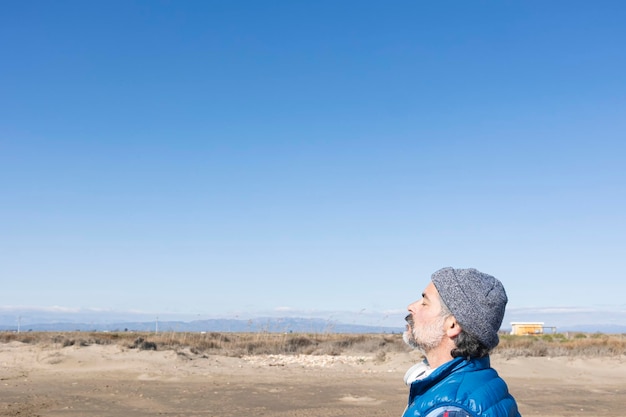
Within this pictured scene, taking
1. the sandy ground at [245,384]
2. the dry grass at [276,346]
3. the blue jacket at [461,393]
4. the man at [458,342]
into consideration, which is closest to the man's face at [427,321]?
the man at [458,342]

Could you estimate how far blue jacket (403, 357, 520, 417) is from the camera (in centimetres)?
238

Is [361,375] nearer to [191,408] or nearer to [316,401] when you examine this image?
[316,401]

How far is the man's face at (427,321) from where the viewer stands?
9.10 ft

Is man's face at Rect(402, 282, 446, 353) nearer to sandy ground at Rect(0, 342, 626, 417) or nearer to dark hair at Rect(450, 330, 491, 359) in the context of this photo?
dark hair at Rect(450, 330, 491, 359)

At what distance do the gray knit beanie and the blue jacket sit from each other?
123 mm

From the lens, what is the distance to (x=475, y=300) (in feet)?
8.82

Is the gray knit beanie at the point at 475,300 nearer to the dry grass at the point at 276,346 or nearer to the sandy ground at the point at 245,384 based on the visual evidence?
the sandy ground at the point at 245,384

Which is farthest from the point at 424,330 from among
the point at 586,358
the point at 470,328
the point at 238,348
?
the point at 238,348

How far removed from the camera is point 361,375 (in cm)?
2222

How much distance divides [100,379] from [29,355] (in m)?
5.15

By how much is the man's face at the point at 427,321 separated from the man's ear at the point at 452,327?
0.06ft

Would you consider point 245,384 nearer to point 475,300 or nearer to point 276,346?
point 276,346

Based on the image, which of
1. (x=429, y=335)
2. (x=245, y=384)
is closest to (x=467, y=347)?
(x=429, y=335)

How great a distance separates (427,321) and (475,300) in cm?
23
